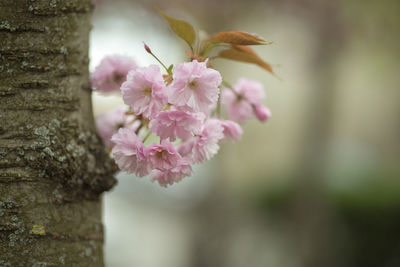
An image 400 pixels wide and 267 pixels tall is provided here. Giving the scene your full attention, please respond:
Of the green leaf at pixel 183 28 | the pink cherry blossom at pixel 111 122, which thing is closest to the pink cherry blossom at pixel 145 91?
the green leaf at pixel 183 28

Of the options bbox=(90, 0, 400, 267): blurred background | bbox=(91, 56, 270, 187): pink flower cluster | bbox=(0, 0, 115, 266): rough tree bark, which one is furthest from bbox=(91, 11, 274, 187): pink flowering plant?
bbox=(90, 0, 400, 267): blurred background

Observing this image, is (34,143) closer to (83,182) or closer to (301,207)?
(83,182)

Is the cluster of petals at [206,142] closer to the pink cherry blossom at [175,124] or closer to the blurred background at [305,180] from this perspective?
the pink cherry blossom at [175,124]

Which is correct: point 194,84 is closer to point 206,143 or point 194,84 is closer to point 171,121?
point 171,121

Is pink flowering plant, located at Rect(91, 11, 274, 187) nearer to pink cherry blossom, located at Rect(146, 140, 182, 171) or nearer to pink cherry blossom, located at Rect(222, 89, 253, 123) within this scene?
pink cherry blossom, located at Rect(146, 140, 182, 171)

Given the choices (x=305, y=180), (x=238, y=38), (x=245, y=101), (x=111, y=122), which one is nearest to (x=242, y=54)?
(x=238, y=38)

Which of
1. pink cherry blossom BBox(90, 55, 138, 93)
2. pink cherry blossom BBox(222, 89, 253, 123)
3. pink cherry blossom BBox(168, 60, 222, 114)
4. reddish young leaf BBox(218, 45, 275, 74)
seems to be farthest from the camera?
pink cherry blossom BBox(222, 89, 253, 123)
